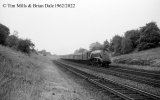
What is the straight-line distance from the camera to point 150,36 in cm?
4281

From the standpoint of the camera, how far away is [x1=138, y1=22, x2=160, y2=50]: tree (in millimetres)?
42719

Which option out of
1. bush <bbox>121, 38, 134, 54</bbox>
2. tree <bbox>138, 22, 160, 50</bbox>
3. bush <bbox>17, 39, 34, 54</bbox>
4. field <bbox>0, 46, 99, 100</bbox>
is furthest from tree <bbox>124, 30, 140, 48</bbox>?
field <bbox>0, 46, 99, 100</bbox>

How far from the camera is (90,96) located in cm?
838

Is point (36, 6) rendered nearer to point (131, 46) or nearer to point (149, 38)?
point (149, 38)

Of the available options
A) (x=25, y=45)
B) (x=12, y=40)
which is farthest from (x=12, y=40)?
(x=25, y=45)

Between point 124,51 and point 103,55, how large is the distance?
27720 millimetres

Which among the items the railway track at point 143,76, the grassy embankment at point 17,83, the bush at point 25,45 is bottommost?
the railway track at point 143,76

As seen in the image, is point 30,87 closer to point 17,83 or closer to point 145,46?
point 17,83

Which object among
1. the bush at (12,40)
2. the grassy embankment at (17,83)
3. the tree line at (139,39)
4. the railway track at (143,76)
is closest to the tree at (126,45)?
the tree line at (139,39)

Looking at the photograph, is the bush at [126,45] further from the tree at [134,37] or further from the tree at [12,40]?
the tree at [12,40]

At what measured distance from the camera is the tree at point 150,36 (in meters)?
42.7

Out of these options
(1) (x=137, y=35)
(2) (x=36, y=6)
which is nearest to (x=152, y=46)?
(1) (x=137, y=35)

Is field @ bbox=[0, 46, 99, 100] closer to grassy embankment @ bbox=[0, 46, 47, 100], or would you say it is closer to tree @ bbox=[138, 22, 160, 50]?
grassy embankment @ bbox=[0, 46, 47, 100]

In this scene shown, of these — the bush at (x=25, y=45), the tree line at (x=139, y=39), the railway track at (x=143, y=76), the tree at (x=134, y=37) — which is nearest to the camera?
the railway track at (x=143, y=76)
